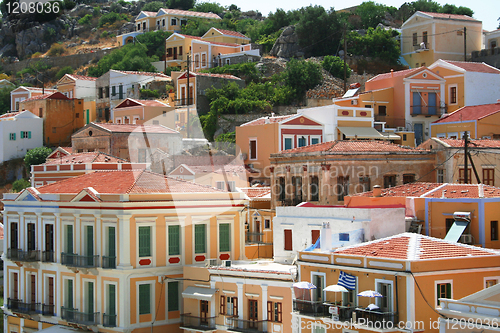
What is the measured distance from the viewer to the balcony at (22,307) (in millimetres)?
32000

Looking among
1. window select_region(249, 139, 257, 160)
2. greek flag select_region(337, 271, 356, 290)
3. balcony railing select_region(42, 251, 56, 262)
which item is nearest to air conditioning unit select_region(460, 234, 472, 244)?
greek flag select_region(337, 271, 356, 290)

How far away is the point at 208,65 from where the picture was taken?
256 ft

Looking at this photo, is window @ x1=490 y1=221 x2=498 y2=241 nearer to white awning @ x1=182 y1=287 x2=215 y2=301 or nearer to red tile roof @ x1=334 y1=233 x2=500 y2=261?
red tile roof @ x1=334 y1=233 x2=500 y2=261

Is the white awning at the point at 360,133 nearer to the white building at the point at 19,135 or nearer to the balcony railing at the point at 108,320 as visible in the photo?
the balcony railing at the point at 108,320

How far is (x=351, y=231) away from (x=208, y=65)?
2169 inches

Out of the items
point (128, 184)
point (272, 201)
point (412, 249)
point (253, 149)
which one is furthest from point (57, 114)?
point (412, 249)

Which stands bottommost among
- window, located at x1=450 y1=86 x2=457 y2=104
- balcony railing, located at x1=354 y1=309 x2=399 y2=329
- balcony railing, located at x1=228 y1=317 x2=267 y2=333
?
balcony railing, located at x1=228 y1=317 x2=267 y2=333

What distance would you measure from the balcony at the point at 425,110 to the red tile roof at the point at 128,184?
83.6ft

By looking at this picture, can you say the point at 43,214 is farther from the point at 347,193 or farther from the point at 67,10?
the point at 67,10

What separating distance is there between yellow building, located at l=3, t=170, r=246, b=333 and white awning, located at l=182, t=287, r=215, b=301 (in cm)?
133

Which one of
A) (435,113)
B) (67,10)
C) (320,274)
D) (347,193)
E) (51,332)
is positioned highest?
(67,10)

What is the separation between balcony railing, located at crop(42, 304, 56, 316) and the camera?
31.1 meters

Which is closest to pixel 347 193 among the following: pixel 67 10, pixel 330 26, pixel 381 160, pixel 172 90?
pixel 381 160

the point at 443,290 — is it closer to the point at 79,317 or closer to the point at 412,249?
the point at 412,249
